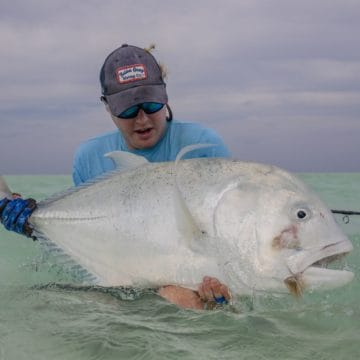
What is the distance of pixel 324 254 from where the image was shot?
220 cm

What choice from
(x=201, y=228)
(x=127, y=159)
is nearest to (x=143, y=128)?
(x=127, y=159)

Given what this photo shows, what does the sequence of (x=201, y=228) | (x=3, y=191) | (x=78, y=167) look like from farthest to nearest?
(x=78, y=167)
(x=3, y=191)
(x=201, y=228)

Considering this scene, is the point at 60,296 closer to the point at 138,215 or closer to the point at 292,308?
the point at 138,215

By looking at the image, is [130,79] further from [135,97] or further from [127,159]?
[127,159]

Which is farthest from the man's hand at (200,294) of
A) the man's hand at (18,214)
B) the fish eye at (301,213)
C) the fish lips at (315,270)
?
the man's hand at (18,214)

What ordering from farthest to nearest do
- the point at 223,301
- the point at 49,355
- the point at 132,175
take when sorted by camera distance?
A: the point at 132,175 → the point at 223,301 → the point at 49,355

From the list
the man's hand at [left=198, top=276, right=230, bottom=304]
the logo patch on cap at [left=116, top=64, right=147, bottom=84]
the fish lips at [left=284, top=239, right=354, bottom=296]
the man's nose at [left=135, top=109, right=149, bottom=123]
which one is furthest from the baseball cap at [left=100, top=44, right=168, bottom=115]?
the fish lips at [left=284, top=239, right=354, bottom=296]

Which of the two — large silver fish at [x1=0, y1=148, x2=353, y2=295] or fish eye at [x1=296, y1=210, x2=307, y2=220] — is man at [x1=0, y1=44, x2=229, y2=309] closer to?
large silver fish at [x1=0, y1=148, x2=353, y2=295]

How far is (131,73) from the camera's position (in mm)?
3250

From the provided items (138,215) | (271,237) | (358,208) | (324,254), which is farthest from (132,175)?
(358,208)

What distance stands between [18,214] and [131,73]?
3.42 ft

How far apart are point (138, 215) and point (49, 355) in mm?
728

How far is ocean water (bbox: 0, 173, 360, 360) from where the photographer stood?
2.21 metres

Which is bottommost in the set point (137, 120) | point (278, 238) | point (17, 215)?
point (278, 238)
